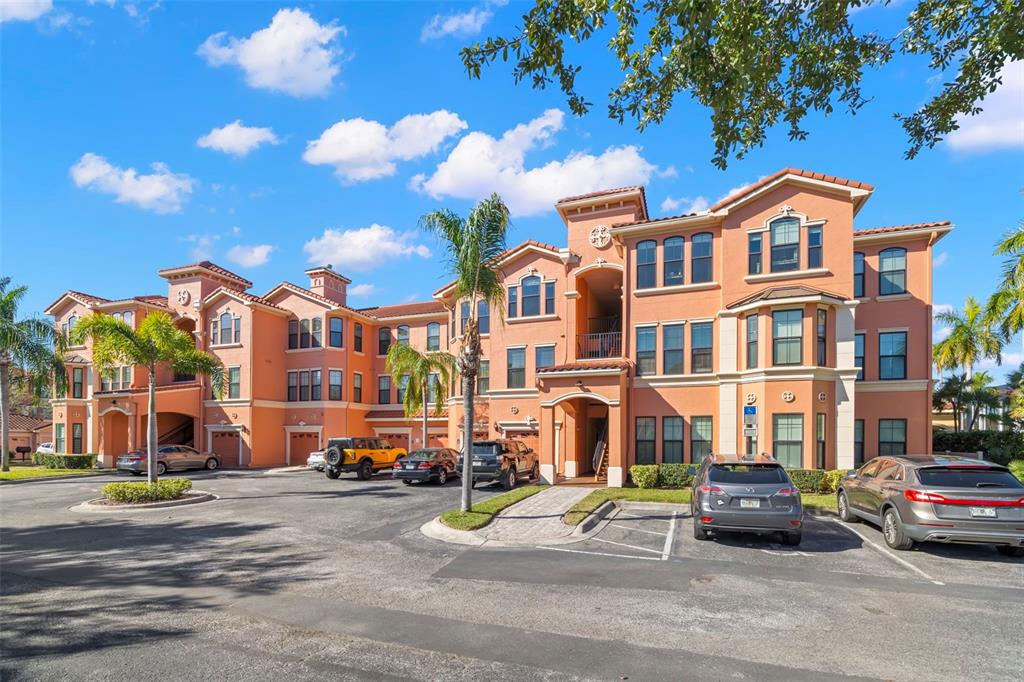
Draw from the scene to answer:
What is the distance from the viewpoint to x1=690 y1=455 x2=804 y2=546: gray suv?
10273 millimetres

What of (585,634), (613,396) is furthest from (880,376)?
(585,634)

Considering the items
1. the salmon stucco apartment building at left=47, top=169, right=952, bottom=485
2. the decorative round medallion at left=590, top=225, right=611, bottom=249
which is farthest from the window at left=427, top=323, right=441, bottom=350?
the decorative round medallion at left=590, top=225, right=611, bottom=249

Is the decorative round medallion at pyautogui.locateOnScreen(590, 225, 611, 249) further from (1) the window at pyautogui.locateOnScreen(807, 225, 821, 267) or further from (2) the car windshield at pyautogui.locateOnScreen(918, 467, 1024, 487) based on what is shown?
(2) the car windshield at pyautogui.locateOnScreen(918, 467, 1024, 487)

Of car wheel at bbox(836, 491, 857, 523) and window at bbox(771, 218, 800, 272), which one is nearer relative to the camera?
car wheel at bbox(836, 491, 857, 523)

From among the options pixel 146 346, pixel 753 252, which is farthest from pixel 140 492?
pixel 753 252

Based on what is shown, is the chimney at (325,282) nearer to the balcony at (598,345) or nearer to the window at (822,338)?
the balcony at (598,345)

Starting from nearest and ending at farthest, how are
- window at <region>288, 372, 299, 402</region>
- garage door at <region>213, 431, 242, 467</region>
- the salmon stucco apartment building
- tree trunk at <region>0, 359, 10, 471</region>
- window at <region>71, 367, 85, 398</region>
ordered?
the salmon stucco apartment building < tree trunk at <region>0, 359, 10, 471</region> < garage door at <region>213, 431, 242, 467</region> < window at <region>288, 372, 299, 402</region> < window at <region>71, 367, 85, 398</region>

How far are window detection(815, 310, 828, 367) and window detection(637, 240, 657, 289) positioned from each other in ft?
19.5

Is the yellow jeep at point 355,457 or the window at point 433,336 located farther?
the window at point 433,336

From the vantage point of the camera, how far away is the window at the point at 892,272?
67.1 feet

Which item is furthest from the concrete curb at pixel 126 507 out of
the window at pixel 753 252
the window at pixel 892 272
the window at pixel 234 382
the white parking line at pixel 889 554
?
the window at pixel 892 272

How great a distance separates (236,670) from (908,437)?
22.1m

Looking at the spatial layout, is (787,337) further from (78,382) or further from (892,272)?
(78,382)

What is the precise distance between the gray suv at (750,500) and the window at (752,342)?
866 centimetres
